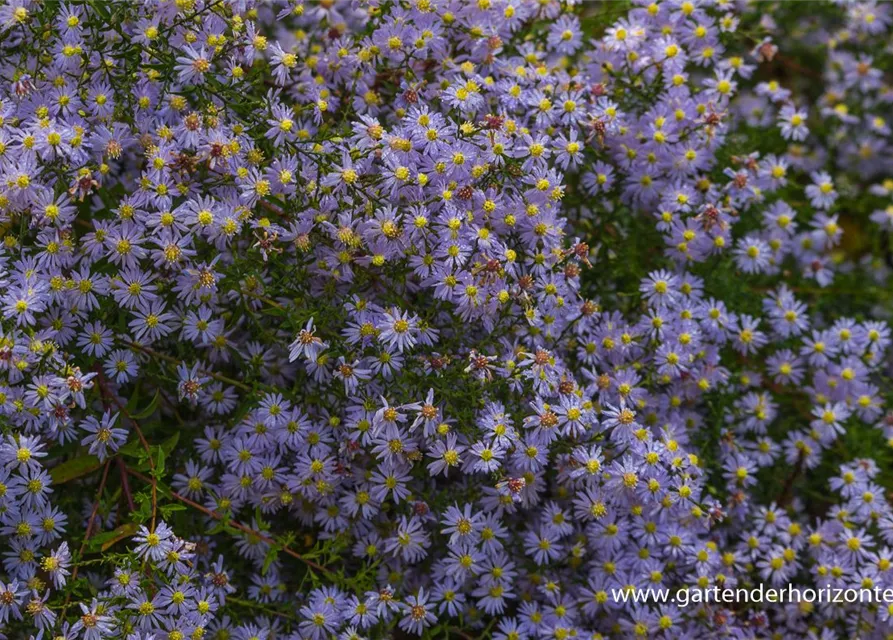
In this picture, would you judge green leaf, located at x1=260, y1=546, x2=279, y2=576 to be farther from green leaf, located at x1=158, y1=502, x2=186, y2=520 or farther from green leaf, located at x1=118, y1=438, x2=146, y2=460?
green leaf, located at x1=118, y1=438, x2=146, y2=460

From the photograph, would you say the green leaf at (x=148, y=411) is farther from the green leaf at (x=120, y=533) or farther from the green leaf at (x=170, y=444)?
the green leaf at (x=120, y=533)

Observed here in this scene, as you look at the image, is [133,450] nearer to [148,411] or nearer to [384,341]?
[148,411]

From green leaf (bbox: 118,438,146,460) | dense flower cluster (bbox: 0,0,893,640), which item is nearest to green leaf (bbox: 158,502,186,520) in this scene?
dense flower cluster (bbox: 0,0,893,640)

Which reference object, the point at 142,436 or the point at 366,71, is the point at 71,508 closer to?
the point at 142,436

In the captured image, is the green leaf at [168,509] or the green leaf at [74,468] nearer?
the green leaf at [168,509]

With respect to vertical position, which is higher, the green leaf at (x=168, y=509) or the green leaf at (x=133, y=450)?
the green leaf at (x=133, y=450)

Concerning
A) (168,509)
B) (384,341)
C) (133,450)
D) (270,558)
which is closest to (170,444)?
(133,450)

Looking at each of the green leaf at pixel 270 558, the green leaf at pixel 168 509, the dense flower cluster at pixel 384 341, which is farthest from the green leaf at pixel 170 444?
the green leaf at pixel 270 558

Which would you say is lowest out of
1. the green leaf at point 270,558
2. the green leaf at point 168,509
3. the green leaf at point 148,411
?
the green leaf at point 270,558
